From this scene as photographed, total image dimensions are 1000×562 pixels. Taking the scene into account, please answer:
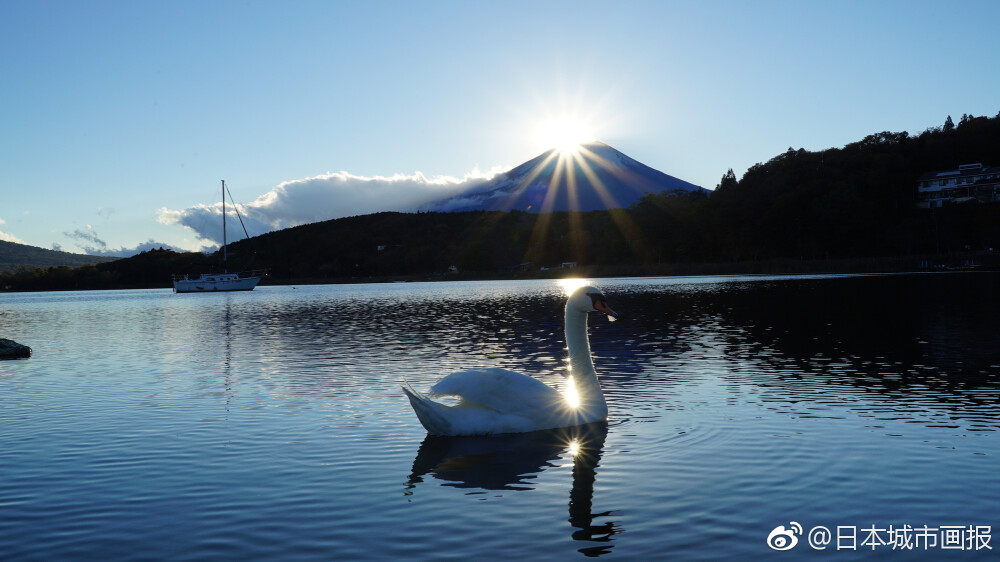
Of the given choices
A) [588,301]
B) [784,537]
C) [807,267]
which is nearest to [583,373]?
[588,301]

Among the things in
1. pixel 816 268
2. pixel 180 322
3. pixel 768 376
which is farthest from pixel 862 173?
pixel 768 376

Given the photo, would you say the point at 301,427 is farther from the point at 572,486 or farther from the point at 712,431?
the point at 712,431

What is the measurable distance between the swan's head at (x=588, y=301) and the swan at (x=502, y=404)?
19mm

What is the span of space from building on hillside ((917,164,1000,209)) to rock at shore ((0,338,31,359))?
146066 mm

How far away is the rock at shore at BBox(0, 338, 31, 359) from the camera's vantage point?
91.0 ft

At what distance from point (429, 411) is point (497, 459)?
1343 millimetres

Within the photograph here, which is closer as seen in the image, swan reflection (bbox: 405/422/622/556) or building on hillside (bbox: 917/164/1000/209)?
swan reflection (bbox: 405/422/622/556)

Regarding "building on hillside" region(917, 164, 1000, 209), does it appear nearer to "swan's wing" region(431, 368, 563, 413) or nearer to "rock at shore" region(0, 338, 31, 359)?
"rock at shore" region(0, 338, 31, 359)

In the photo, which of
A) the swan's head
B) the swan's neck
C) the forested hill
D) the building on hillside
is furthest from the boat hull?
the swan's head

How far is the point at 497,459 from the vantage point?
37.4ft

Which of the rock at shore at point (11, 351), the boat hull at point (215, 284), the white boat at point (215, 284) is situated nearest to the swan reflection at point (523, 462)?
the rock at shore at point (11, 351)

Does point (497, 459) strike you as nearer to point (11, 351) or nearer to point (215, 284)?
point (11, 351)

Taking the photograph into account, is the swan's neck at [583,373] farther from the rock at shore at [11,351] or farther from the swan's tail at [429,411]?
the rock at shore at [11,351]

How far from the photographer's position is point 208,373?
22406 millimetres
